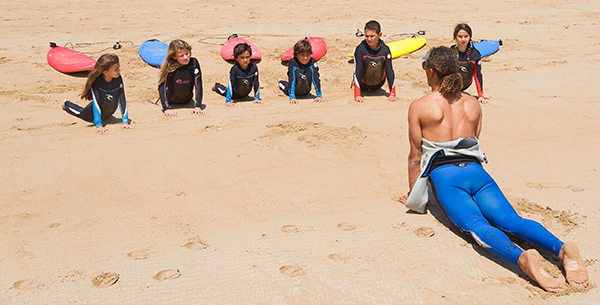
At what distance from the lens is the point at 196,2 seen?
49.9 feet

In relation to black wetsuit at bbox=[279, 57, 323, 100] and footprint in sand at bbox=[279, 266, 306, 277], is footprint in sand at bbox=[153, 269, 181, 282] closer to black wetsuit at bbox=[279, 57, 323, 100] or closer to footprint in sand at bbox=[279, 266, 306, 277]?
footprint in sand at bbox=[279, 266, 306, 277]

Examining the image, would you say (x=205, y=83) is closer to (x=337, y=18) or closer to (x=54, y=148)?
(x=54, y=148)

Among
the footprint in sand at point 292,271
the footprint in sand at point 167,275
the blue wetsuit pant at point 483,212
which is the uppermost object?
the blue wetsuit pant at point 483,212

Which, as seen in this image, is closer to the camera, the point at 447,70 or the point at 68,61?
the point at 447,70

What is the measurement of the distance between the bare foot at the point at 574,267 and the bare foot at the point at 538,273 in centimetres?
6

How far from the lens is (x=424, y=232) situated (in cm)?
305

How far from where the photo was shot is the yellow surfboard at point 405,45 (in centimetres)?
917

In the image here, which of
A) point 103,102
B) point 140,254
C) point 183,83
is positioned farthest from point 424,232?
point 183,83

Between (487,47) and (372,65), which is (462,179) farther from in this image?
(487,47)

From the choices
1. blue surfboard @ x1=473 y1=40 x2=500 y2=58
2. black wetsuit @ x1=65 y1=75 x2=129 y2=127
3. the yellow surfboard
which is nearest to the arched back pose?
black wetsuit @ x1=65 y1=75 x2=129 y2=127

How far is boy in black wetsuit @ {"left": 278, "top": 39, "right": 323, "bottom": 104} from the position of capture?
672 cm

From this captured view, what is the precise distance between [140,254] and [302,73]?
4.51 metres

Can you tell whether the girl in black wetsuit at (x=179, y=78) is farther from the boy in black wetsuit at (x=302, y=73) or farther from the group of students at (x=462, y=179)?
the group of students at (x=462, y=179)

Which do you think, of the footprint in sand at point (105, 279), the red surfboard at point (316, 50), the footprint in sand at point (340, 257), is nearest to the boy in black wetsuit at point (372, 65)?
the red surfboard at point (316, 50)
